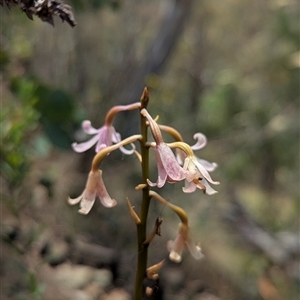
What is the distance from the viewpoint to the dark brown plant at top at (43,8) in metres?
0.53

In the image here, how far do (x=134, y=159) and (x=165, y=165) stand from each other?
2.10 m

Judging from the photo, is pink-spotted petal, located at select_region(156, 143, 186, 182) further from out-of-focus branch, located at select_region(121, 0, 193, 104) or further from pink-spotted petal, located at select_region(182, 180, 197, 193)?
out-of-focus branch, located at select_region(121, 0, 193, 104)

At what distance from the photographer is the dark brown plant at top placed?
53cm

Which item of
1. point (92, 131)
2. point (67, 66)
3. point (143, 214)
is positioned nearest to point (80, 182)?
point (67, 66)

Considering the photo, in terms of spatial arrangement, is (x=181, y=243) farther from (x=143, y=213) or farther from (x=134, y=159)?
(x=134, y=159)

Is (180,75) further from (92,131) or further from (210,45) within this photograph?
(92,131)

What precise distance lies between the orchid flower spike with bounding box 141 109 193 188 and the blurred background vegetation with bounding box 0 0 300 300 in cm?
65

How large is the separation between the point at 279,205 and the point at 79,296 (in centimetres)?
253

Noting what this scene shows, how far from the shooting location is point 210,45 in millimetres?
7277

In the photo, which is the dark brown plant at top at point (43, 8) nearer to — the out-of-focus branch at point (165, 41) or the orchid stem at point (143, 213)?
the orchid stem at point (143, 213)

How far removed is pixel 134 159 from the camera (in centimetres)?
266

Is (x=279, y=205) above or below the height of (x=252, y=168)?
below

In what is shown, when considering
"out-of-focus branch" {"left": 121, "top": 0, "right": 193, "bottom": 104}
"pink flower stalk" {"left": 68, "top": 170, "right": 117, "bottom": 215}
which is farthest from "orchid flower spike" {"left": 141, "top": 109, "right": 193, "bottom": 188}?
"out-of-focus branch" {"left": 121, "top": 0, "right": 193, "bottom": 104}

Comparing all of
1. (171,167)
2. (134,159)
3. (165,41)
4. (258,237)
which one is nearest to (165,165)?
(171,167)
